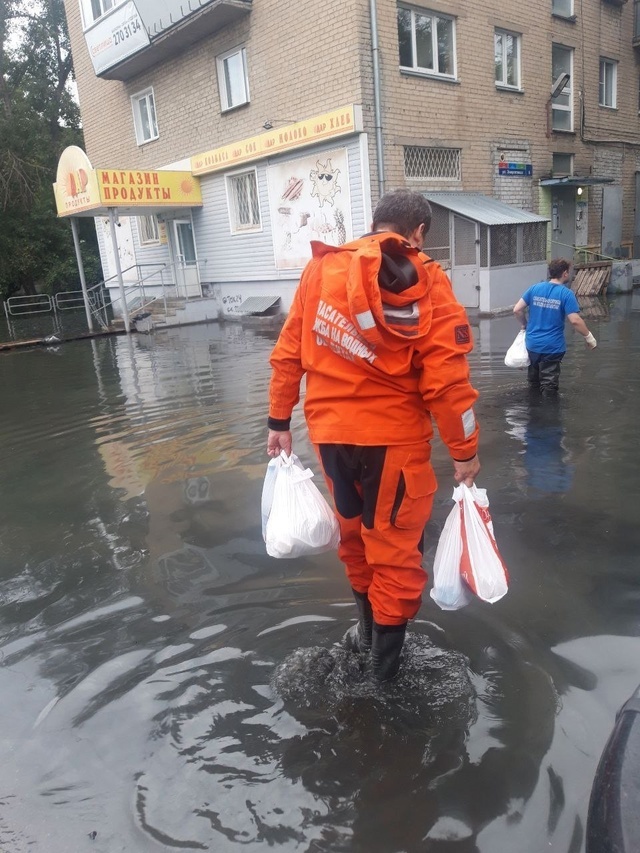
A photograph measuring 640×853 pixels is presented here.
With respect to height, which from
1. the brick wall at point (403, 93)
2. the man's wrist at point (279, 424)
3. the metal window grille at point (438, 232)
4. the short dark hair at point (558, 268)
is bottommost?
the man's wrist at point (279, 424)

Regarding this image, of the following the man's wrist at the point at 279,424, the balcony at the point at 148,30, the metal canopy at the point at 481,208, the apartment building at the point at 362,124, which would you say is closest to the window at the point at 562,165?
the apartment building at the point at 362,124

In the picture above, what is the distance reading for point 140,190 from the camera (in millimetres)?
17359

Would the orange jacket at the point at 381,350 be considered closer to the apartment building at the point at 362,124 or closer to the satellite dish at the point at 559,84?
the apartment building at the point at 362,124

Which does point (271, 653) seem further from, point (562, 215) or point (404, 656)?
point (562, 215)

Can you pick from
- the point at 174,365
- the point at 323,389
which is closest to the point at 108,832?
the point at 323,389

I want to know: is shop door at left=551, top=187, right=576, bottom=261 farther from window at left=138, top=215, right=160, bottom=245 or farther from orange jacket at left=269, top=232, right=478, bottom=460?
orange jacket at left=269, top=232, right=478, bottom=460

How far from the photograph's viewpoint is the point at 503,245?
601 inches

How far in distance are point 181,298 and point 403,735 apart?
1885 cm

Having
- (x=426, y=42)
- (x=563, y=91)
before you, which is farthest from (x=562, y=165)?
(x=426, y=42)

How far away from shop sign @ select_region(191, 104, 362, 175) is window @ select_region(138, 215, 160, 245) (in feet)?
10.8

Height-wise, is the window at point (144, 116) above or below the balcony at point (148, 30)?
below

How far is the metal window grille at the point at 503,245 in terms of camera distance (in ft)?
49.1

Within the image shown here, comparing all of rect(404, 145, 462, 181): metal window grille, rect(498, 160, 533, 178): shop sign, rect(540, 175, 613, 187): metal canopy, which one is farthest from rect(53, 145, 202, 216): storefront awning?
rect(540, 175, 613, 187): metal canopy

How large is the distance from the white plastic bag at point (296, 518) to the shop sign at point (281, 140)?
1287cm
